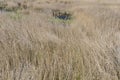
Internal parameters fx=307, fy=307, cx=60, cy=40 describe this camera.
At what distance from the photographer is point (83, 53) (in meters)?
3.60

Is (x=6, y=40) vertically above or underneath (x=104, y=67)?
above

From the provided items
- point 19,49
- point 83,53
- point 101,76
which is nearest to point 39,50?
point 19,49

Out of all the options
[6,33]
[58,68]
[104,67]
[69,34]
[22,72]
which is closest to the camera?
[22,72]

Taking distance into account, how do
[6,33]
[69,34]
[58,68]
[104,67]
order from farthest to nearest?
[69,34] < [6,33] < [104,67] < [58,68]

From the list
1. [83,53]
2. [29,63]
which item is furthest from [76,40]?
[29,63]

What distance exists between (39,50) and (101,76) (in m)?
0.77

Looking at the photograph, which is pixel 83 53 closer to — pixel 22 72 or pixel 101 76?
pixel 101 76

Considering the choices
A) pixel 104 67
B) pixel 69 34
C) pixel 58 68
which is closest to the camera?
pixel 58 68

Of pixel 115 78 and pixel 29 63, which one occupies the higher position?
pixel 29 63

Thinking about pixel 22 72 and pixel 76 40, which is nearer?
pixel 22 72

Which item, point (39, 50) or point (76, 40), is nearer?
point (39, 50)

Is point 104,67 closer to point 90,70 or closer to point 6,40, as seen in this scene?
point 90,70

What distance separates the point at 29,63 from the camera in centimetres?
326

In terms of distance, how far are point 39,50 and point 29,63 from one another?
343mm
